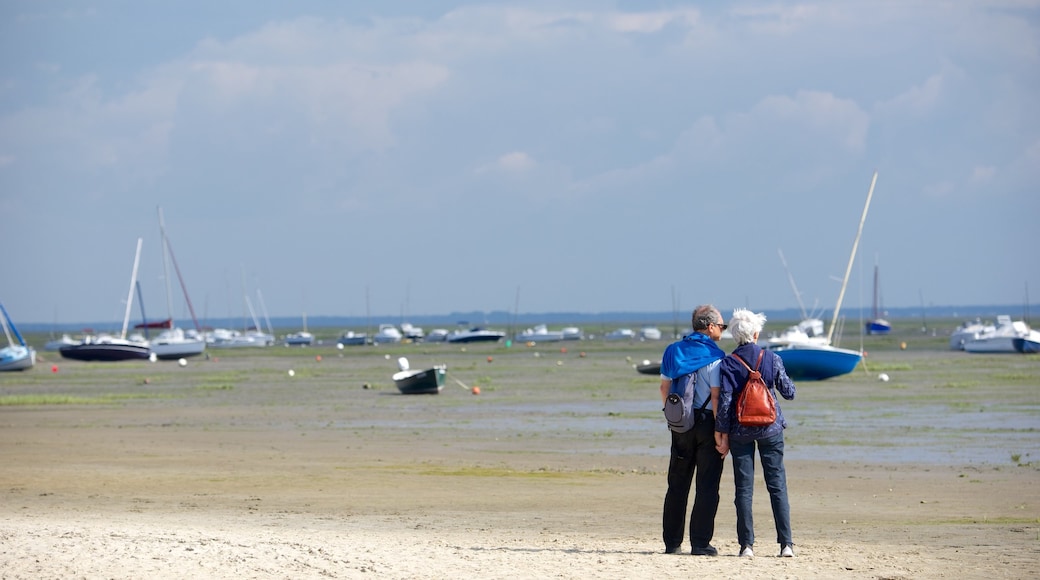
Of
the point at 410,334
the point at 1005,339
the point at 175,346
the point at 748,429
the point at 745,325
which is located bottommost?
the point at 1005,339

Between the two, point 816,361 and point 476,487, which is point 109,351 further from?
point 476,487

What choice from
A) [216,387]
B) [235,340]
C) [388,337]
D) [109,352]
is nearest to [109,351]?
[109,352]

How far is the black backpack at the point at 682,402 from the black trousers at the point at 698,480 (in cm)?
13

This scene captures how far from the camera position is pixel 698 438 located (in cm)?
1023

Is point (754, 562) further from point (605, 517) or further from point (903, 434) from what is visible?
point (903, 434)

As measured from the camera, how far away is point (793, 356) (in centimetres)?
4316

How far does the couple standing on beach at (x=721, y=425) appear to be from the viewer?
10008 mm

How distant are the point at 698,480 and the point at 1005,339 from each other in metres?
67.5

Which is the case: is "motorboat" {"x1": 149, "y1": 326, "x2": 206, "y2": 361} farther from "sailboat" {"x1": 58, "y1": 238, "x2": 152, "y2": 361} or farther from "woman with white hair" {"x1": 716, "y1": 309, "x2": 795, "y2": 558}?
"woman with white hair" {"x1": 716, "y1": 309, "x2": 795, "y2": 558}

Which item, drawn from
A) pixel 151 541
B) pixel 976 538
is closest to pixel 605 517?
pixel 976 538

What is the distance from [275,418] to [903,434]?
1532 centimetres

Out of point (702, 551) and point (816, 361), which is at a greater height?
point (816, 361)

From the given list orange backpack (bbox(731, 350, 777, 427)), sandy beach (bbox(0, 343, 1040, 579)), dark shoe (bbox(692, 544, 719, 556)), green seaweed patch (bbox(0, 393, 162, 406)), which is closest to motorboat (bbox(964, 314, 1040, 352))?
sandy beach (bbox(0, 343, 1040, 579))

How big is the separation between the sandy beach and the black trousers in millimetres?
234
